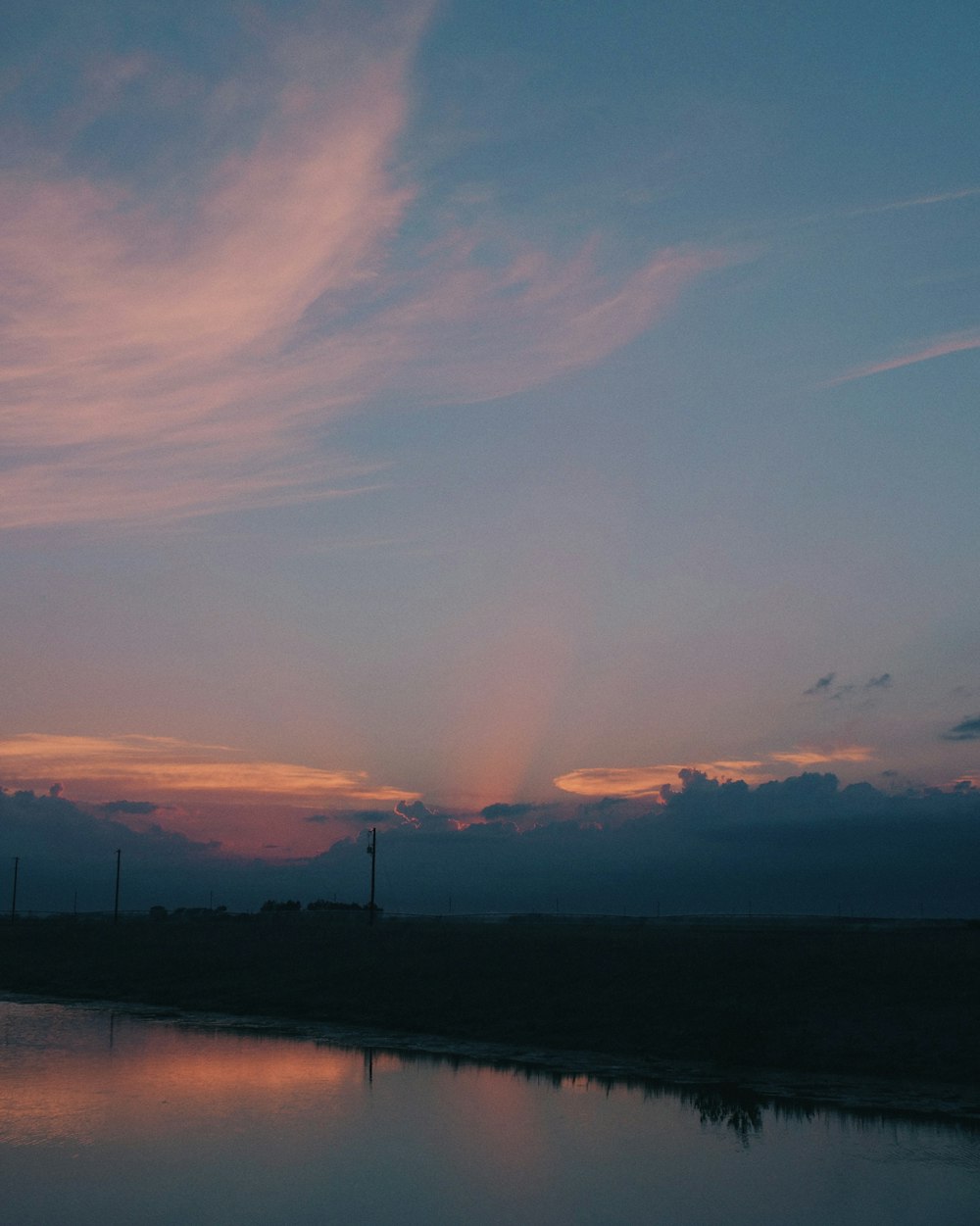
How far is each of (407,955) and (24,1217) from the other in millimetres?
41724

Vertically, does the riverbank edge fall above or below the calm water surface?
below

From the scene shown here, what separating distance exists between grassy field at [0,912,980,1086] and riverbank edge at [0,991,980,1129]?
2.52 feet

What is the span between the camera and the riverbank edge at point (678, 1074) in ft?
86.3

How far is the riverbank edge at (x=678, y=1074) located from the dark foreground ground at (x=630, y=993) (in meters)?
0.45

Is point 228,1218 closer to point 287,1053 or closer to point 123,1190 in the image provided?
point 123,1190

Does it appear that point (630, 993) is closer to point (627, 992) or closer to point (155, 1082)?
point (627, 992)

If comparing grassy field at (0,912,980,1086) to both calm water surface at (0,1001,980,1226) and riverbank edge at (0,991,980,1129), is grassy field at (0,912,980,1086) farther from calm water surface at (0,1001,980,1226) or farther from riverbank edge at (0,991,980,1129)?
calm water surface at (0,1001,980,1226)

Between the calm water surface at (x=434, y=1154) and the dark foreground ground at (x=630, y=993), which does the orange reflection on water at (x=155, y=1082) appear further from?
the dark foreground ground at (x=630, y=993)

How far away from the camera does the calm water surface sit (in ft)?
56.7

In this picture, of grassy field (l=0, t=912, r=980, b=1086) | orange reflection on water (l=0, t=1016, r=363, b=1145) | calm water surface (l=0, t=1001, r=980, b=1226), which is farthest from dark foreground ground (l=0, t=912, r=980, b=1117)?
orange reflection on water (l=0, t=1016, r=363, b=1145)

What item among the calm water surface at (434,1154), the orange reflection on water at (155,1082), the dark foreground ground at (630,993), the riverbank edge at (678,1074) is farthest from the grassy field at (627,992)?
the orange reflection on water at (155,1082)

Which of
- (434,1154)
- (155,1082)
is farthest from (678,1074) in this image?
(155,1082)

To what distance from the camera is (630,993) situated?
41.1 meters

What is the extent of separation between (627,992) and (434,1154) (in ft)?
69.8
